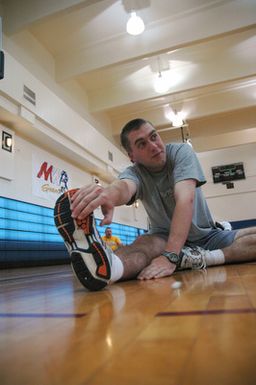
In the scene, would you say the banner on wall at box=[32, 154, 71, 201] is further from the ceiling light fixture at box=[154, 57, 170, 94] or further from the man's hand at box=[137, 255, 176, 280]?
the man's hand at box=[137, 255, 176, 280]

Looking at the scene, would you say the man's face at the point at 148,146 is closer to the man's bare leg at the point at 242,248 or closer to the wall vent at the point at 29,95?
the man's bare leg at the point at 242,248

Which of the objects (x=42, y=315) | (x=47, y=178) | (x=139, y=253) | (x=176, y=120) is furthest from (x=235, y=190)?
(x=42, y=315)

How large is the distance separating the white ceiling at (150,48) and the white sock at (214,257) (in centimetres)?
259

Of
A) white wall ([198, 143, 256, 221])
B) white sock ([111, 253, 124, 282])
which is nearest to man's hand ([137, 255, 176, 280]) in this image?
white sock ([111, 253, 124, 282])

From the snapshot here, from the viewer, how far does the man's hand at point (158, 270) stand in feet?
4.06

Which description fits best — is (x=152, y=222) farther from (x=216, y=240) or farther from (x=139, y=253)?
(x=139, y=253)

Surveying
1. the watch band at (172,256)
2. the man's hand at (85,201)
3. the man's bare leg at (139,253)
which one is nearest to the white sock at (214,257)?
the man's bare leg at (139,253)

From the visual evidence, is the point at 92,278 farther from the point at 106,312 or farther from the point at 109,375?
the point at 109,375

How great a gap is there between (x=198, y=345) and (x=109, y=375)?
4.2 inches

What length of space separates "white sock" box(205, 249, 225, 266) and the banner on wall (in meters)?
2.62

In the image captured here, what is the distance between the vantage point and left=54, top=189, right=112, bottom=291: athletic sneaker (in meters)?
0.96

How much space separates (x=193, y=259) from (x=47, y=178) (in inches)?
116

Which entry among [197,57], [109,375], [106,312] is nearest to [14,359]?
[109,375]

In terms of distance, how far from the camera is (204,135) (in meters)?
6.56
